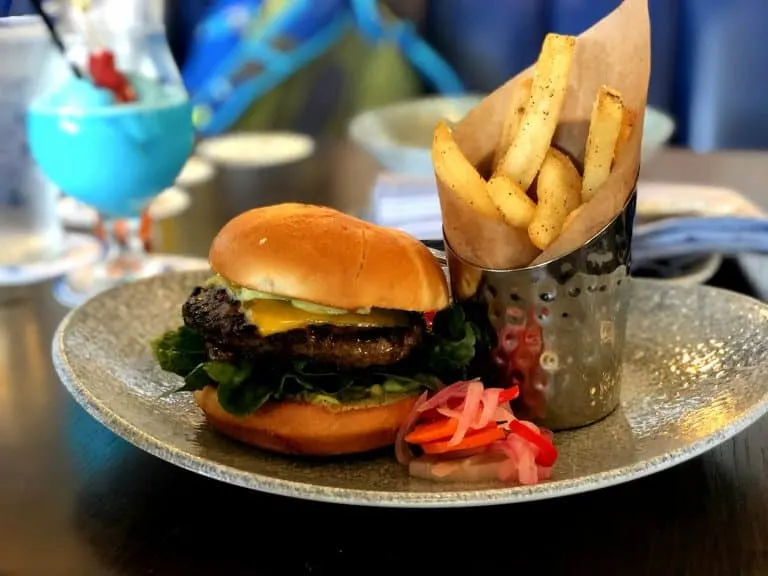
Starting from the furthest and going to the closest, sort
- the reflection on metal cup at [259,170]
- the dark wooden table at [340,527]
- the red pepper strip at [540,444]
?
the reflection on metal cup at [259,170]
the red pepper strip at [540,444]
the dark wooden table at [340,527]

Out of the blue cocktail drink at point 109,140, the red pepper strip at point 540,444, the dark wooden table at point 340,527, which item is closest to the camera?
the dark wooden table at point 340,527

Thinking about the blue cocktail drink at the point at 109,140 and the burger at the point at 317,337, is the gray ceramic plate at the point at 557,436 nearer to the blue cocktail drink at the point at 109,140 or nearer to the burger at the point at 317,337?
the burger at the point at 317,337

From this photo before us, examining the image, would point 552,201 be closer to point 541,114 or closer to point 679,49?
point 541,114

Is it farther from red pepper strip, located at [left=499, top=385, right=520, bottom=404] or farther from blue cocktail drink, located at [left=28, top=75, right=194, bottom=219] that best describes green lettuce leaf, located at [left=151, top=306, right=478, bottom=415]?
blue cocktail drink, located at [left=28, top=75, right=194, bottom=219]

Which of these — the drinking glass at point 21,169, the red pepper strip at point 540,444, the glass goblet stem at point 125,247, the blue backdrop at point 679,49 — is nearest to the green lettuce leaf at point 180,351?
the red pepper strip at point 540,444

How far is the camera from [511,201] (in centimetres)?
97

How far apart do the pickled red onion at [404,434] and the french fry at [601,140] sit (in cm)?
28

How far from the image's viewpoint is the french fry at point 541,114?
100cm

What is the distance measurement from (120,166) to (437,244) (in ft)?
2.09

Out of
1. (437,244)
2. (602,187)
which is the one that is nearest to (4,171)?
(437,244)

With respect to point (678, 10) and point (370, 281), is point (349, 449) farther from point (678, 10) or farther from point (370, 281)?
point (678, 10)

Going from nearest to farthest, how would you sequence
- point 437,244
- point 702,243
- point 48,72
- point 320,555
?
point 320,555, point 437,244, point 702,243, point 48,72

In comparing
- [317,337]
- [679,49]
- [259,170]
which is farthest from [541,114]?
[679,49]

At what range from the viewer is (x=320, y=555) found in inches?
31.7
